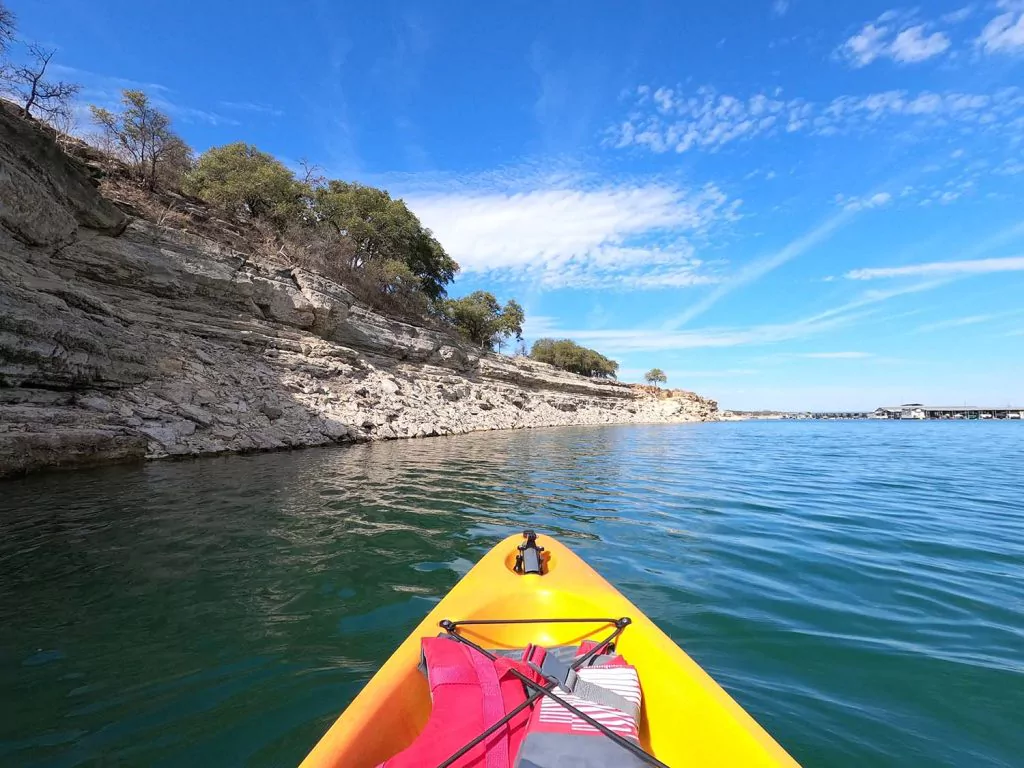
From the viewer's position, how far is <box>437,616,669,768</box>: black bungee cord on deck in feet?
5.04

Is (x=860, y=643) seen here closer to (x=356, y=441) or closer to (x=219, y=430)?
(x=219, y=430)

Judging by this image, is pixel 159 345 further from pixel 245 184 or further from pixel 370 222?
pixel 370 222

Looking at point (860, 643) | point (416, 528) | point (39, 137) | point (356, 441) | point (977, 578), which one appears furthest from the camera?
point (356, 441)

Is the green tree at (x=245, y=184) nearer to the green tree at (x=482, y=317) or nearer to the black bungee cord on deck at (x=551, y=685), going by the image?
the green tree at (x=482, y=317)

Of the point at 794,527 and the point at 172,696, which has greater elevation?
the point at 794,527

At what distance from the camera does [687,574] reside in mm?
4426

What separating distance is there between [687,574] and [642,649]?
7.80 feet

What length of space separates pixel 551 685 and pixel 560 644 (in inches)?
29.3

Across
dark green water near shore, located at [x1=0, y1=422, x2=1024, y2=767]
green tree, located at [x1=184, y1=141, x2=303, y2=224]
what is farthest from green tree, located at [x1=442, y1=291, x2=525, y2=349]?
dark green water near shore, located at [x1=0, y1=422, x2=1024, y2=767]

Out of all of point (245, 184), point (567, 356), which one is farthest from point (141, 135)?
point (567, 356)

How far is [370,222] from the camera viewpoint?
2928 centimetres

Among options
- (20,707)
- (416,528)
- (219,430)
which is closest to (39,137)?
(219,430)

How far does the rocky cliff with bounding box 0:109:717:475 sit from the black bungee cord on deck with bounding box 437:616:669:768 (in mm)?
10753

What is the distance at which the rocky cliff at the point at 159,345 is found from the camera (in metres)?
9.80
